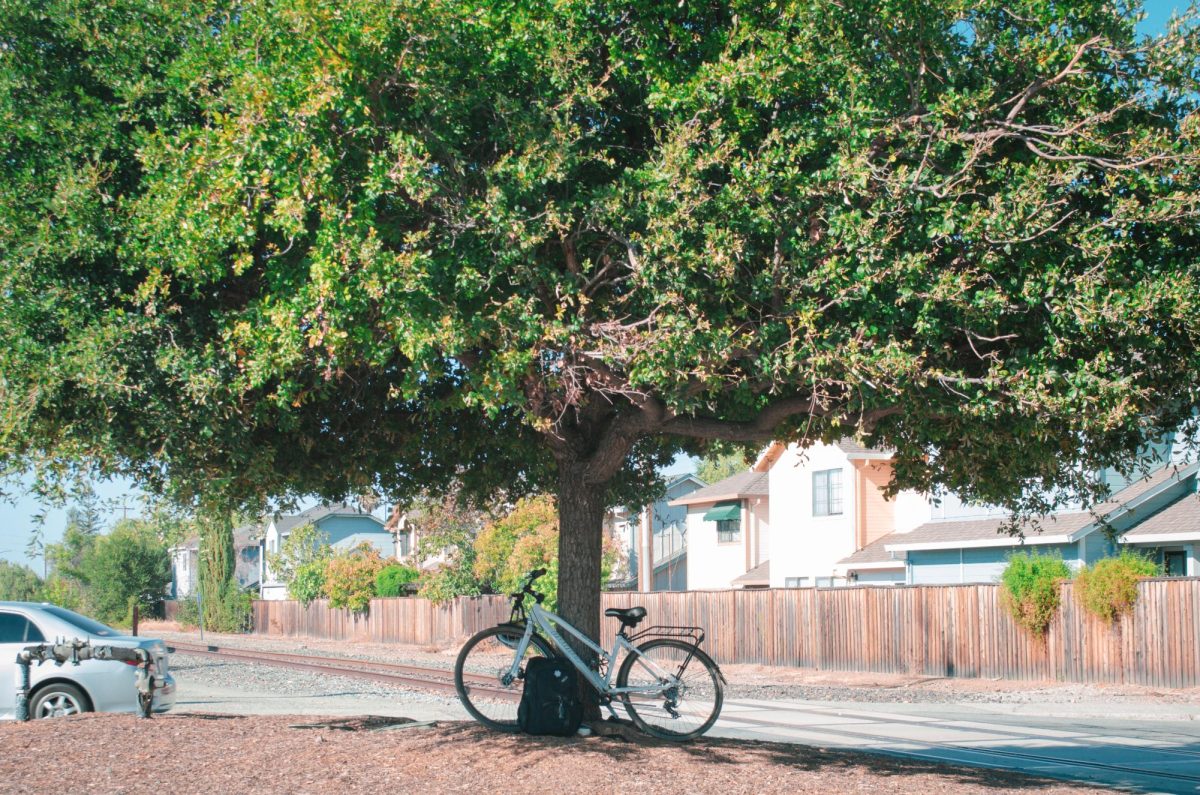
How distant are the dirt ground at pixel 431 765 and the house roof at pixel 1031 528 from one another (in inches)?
688

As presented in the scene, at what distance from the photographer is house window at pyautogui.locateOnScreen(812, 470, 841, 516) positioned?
38938 mm

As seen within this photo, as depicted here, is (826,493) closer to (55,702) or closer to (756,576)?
(756,576)

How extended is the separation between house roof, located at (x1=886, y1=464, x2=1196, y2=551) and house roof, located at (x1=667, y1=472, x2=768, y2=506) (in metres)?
11.2

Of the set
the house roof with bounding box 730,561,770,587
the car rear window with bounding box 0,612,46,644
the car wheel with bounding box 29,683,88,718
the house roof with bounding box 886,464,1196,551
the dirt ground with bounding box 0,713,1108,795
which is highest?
the house roof with bounding box 886,464,1196,551

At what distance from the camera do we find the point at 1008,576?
82.7ft

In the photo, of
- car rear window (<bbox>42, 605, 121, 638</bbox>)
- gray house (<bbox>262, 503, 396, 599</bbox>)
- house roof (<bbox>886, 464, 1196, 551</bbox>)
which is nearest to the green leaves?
car rear window (<bbox>42, 605, 121, 638</bbox>)

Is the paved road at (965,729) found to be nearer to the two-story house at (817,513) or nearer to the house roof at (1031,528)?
the house roof at (1031,528)

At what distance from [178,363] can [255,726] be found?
4.38 metres

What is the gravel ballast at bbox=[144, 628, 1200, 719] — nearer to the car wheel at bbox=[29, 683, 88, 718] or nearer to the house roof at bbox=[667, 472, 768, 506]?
the car wheel at bbox=[29, 683, 88, 718]

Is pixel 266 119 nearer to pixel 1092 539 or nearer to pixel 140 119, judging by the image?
pixel 140 119

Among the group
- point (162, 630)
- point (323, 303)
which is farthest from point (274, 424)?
point (162, 630)

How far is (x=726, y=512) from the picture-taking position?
1871 inches

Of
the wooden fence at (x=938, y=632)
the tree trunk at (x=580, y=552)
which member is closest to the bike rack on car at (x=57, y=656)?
the tree trunk at (x=580, y=552)

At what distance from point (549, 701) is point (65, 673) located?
6.39 m
